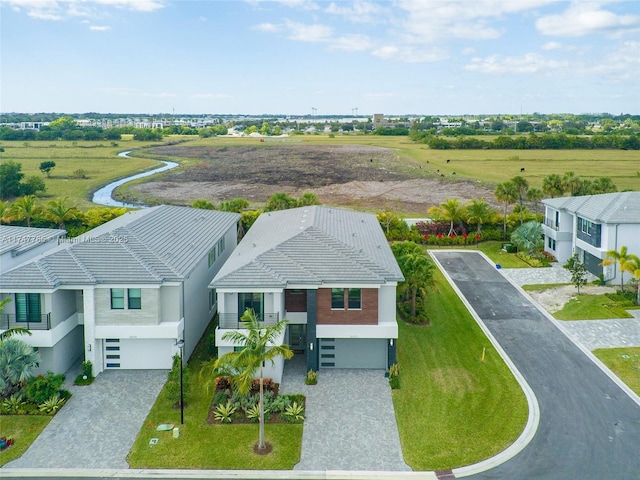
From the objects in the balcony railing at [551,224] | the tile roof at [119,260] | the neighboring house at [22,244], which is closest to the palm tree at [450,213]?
the balcony railing at [551,224]

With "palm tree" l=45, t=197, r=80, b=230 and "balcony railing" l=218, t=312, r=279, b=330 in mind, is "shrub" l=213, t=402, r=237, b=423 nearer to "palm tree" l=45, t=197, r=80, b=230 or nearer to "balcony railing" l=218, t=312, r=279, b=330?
"balcony railing" l=218, t=312, r=279, b=330

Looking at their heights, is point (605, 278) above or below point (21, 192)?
below

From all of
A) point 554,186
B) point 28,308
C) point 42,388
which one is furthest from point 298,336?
point 554,186

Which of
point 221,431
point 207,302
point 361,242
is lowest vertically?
point 221,431

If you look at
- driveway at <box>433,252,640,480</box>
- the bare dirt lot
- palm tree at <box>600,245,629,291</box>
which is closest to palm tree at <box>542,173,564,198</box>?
the bare dirt lot

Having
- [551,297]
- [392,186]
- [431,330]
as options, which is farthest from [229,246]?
[392,186]

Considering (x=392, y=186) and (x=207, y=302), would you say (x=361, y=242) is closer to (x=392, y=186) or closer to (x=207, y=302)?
(x=207, y=302)

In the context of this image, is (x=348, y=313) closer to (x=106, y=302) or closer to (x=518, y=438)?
(x=518, y=438)
